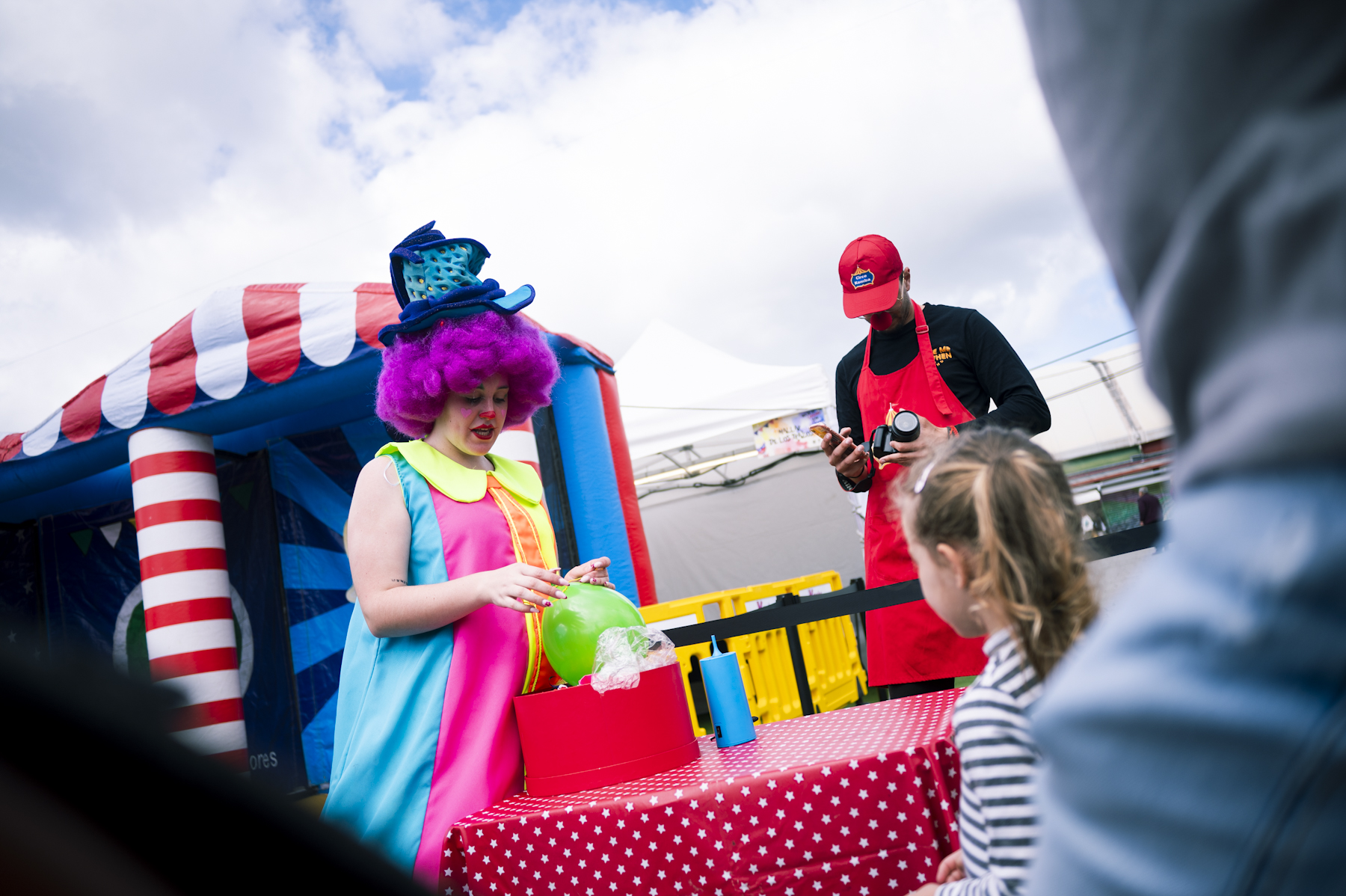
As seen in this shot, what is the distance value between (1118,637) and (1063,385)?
33.4 ft

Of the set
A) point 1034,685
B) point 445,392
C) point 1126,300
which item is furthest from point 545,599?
point 1126,300

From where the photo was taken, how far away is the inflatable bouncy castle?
4.21 meters

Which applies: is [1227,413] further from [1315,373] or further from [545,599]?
[545,599]

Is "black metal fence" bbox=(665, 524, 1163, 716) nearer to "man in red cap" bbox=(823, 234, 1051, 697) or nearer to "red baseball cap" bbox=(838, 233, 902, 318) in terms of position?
"man in red cap" bbox=(823, 234, 1051, 697)

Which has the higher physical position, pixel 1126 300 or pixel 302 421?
pixel 302 421

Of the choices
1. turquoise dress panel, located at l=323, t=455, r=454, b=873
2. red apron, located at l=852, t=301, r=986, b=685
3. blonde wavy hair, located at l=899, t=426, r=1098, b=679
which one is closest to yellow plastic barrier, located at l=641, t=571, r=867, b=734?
red apron, located at l=852, t=301, r=986, b=685

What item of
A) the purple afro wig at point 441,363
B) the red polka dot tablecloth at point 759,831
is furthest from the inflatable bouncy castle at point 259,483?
the red polka dot tablecloth at point 759,831

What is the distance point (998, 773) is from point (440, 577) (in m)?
1.11

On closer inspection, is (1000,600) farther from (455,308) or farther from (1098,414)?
(1098,414)

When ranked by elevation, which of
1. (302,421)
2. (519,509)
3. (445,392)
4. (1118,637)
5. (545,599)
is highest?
(302,421)

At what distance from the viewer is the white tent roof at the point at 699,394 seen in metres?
8.12

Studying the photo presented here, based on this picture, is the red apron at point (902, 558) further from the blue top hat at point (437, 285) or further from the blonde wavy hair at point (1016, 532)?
the blue top hat at point (437, 285)

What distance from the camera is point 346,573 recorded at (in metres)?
5.27

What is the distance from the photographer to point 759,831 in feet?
3.78
